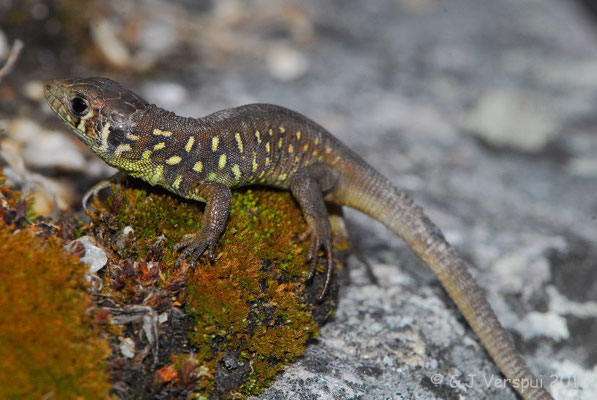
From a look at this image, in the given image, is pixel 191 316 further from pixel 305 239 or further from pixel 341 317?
pixel 341 317

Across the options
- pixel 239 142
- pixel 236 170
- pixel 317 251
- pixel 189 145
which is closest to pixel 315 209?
pixel 317 251

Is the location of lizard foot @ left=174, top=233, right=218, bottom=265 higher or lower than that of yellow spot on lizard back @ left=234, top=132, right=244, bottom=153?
lower

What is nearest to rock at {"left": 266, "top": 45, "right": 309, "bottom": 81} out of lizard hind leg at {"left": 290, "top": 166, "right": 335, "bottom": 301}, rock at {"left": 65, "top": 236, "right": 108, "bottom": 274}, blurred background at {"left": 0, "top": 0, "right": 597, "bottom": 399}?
blurred background at {"left": 0, "top": 0, "right": 597, "bottom": 399}

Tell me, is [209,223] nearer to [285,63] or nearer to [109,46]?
[109,46]

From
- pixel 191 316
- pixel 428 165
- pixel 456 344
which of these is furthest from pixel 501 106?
pixel 191 316

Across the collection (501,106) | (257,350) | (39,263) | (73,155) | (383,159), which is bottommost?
(39,263)

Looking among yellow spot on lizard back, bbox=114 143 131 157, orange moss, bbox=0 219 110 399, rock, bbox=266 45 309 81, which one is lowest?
orange moss, bbox=0 219 110 399

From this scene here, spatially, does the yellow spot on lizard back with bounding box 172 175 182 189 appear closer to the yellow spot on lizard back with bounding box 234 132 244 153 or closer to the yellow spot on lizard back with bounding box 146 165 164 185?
the yellow spot on lizard back with bounding box 146 165 164 185
